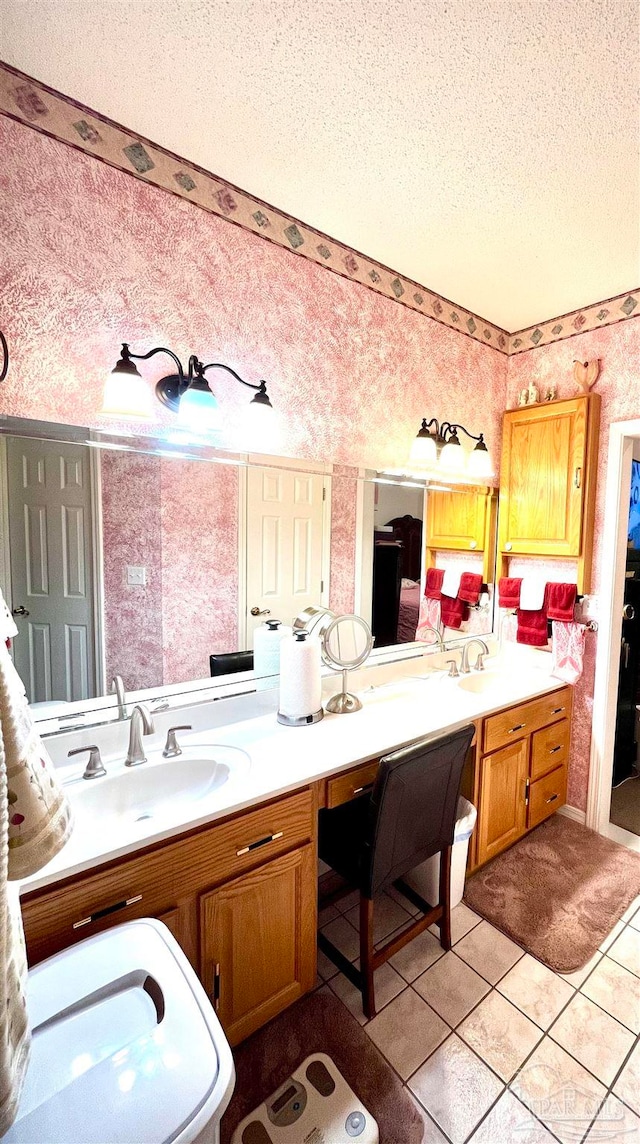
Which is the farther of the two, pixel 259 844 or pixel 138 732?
pixel 138 732

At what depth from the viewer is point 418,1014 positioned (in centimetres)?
140

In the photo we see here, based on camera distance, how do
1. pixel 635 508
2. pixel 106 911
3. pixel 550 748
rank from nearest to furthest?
1. pixel 106 911
2. pixel 550 748
3. pixel 635 508

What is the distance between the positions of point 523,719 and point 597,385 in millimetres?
1626

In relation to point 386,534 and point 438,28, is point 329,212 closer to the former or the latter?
point 438,28

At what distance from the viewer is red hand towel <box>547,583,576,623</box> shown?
7.40 feet

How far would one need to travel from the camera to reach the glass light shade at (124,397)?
131cm

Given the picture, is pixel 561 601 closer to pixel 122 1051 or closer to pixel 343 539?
pixel 343 539

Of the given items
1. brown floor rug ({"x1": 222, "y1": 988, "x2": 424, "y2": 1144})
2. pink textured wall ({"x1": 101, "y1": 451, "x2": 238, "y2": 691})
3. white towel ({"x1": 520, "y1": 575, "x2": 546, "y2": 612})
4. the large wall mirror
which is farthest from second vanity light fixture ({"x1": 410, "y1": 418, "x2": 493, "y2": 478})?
brown floor rug ({"x1": 222, "y1": 988, "x2": 424, "y2": 1144})

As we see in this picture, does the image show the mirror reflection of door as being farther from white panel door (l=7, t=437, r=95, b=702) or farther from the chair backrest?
white panel door (l=7, t=437, r=95, b=702)

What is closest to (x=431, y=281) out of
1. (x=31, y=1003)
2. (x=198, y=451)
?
(x=198, y=451)

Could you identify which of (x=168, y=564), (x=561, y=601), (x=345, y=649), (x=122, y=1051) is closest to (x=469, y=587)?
(x=561, y=601)

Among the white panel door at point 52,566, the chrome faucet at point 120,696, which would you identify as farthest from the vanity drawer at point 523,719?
the white panel door at point 52,566

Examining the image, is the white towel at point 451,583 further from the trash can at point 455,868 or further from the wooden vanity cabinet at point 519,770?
the trash can at point 455,868

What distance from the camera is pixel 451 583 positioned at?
95.5 inches
